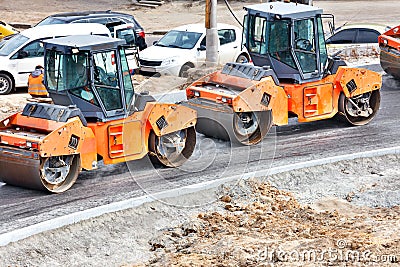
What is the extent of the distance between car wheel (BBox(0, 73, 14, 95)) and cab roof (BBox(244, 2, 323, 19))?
741 centimetres

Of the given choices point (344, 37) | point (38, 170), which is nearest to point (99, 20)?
point (344, 37)

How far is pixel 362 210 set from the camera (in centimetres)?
1334

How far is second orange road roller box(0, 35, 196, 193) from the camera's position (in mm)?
13172

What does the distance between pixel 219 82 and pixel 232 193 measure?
320cm

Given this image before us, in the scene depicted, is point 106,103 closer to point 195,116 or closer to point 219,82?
point 195,116

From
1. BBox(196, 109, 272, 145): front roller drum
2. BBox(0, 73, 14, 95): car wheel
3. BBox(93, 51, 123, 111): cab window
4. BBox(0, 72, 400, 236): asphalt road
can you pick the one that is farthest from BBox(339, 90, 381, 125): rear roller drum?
BBox(0, 73, 14, 95): car wheel

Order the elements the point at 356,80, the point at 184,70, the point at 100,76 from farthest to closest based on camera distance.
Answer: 1. the point at 184,70
2. the point at 356,80
3. the point at 100,76

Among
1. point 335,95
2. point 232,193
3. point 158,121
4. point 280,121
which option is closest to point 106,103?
point 158,121

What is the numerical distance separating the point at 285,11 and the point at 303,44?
29.8 inches

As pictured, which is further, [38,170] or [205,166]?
[205,166]

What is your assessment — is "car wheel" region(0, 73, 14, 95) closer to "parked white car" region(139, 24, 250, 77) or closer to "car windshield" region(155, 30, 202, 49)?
"parked white car" region(139, 24, 250, 77)

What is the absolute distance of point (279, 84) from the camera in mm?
16547

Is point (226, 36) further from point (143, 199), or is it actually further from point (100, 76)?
point (143, 199)

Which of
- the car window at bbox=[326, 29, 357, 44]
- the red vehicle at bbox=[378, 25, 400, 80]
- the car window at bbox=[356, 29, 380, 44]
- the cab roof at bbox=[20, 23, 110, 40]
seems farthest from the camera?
the car window at bbox=[326, 29, 357, 44]
